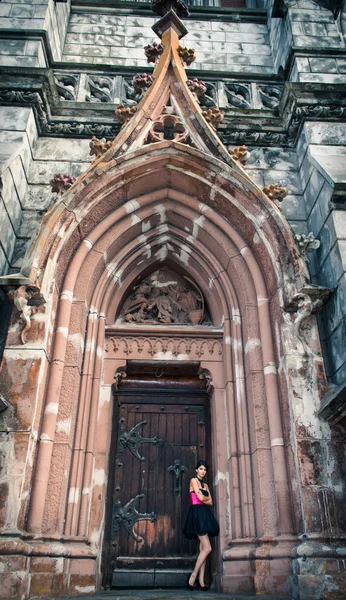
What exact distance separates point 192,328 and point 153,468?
1928 mm

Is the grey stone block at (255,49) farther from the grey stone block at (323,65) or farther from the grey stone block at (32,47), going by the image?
the grey stone block at (32,47)

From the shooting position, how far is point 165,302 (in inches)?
305

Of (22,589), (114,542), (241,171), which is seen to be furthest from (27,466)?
(241,171)

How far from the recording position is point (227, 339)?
Answer: 6988 mm

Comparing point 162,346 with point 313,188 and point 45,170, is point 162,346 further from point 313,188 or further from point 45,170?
point 45,170

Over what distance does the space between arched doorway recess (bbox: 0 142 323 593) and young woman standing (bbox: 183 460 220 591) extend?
174 mm

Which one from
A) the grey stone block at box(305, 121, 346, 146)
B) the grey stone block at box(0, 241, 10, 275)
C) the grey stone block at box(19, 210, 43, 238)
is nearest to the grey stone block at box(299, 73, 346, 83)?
the grey stone block at box(305, 121, 346, 146)

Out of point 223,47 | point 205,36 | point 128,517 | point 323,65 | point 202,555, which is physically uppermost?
point 205,36

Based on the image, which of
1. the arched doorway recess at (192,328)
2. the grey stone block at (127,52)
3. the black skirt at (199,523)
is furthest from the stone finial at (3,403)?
the grey stone block at (127,52)

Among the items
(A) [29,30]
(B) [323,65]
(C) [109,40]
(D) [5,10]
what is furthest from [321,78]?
(D) [5,10]

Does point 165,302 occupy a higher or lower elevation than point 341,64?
lower

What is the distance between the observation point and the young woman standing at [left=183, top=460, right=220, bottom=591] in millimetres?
5855

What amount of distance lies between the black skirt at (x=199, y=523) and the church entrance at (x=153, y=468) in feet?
1.33

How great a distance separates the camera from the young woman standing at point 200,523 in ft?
19.2
